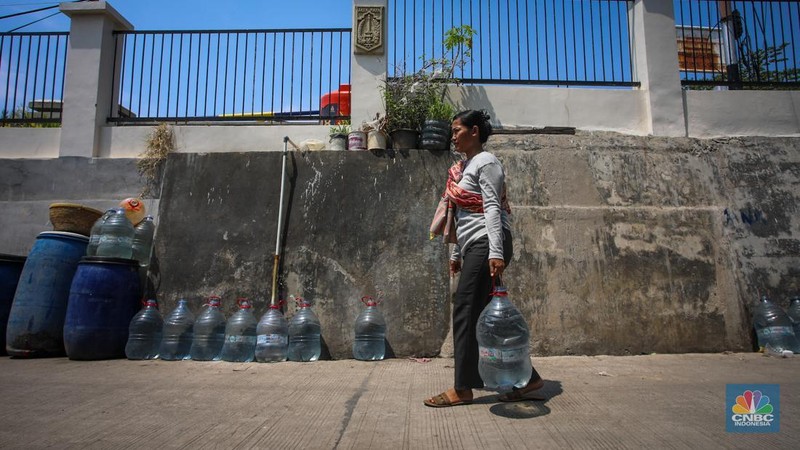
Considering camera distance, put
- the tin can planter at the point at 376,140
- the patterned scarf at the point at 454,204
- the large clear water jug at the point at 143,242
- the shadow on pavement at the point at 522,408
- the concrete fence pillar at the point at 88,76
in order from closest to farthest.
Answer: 1. the shadow on pavement at the point at 522,408
2. the patterned scarf at the point at 454,204
3. the large clear water jug at the point at 143,242
4. the tin can planter at the point at 376,140
5. the concrete fence pillar at the point at 88,76

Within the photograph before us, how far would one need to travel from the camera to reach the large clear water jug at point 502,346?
2.50 meters

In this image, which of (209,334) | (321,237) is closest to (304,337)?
(209,334)

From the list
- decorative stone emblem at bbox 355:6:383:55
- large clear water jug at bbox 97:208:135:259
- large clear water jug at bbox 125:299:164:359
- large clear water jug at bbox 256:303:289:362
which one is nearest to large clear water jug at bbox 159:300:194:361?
large clear water jug at bbox 125:299:164:359

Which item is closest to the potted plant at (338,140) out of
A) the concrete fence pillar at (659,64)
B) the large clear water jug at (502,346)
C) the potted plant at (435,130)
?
the potted plant at (435,130)

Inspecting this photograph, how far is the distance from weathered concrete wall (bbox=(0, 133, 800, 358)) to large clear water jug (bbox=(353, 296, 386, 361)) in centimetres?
13

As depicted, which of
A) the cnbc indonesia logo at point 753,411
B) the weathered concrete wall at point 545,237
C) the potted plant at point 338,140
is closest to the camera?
the cnbc indonesia logo at point 753,411

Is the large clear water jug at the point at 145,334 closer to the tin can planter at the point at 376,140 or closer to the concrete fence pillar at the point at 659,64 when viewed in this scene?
the tin can planter at the point at 376,140

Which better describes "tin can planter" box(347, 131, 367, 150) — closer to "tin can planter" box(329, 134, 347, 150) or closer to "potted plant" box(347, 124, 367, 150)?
"potted plant" box(347, 124, 367, 150)

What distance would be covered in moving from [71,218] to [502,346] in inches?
184

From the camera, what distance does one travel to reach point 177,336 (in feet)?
14.6

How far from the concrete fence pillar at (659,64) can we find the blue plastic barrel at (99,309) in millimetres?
6102

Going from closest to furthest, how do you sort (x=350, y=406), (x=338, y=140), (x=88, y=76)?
(x=350, y=406)
(x=338, y=140)
(x=88, y=76)

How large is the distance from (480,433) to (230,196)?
3998 millimetres

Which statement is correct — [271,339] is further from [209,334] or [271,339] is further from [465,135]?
[465,135]
